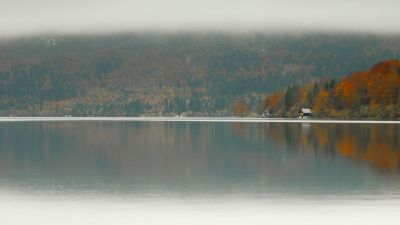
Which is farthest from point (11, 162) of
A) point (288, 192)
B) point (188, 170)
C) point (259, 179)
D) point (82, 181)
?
point (288, 192)

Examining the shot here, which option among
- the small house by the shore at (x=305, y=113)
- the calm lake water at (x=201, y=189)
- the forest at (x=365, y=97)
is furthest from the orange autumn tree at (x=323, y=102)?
the calm lake water at (x=201, y=189)

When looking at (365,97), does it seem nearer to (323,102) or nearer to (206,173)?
(323,102)

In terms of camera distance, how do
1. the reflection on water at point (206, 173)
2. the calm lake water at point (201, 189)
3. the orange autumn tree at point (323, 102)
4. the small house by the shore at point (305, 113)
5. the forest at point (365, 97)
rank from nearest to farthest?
the calm lake water at point (201, 189)
the reflection on water at point (206, 173)
the forest at point (365, 97)
the orange autumn tree at point (323, 102)
the small house by the shore at point (305, 113)

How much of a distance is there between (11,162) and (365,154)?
28.3 metres

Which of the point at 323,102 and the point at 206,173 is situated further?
the point at 323,102

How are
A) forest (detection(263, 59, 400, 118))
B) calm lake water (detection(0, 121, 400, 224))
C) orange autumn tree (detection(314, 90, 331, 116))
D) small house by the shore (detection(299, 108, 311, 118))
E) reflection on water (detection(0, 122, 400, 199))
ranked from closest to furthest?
calm lake water (detection(0, 121, 400, 224)), reflection on water (detection(0, 122, 400, 199)), forest (detection(263, 59, 400, 118)), orange autumn tree (detection(314, 90, 331, 116)), small house by the shore (detection(299, 108, 311, 118))

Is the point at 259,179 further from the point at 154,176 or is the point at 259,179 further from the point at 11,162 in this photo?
the point at 11,162

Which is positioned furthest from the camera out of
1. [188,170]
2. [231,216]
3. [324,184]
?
[188,170]

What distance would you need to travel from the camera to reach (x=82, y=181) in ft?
78.0

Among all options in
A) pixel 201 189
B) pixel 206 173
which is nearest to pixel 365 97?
pixel 206 173

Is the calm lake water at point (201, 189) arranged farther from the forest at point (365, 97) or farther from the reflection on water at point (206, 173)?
the forest at point (365, 97)

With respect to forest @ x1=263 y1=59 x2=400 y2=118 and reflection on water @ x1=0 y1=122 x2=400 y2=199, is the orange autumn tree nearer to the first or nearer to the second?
forest @ x1=263 y1=59 x2=400 y2=118

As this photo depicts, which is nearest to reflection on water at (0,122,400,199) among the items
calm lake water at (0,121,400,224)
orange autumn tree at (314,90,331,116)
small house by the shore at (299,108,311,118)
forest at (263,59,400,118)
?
calm lake water at (0,121,400,224)

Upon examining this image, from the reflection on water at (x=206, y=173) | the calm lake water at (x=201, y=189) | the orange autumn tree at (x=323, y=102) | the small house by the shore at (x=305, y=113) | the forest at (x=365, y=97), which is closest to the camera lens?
the calm lake water at (x=201, y=189)
